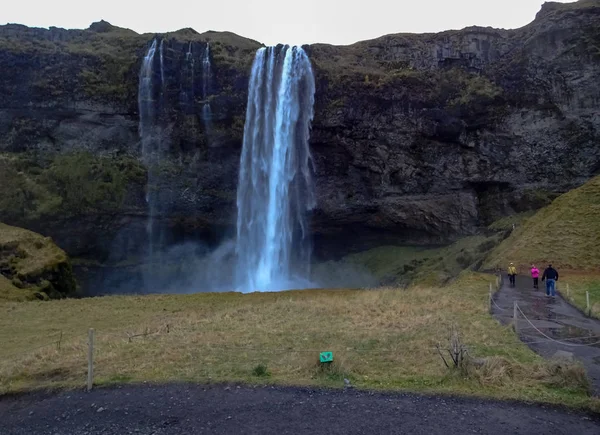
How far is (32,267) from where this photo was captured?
34250 mm

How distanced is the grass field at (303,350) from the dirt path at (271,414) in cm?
52

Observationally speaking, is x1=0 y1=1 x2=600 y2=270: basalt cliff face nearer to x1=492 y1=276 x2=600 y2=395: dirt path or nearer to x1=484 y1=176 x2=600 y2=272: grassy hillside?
x1=484 y1=176 x2=600 y2=272: grassy hillside

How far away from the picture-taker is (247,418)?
326 inches

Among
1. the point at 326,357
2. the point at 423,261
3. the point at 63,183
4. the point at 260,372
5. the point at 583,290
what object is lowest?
the point at 423,261

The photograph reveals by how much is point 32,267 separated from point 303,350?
29.0 meters

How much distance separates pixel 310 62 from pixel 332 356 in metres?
38.5

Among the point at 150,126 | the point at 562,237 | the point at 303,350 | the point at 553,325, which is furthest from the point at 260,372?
the point at 150,126

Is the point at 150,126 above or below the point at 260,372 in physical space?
above

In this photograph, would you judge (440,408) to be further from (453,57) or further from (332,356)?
(453,57)

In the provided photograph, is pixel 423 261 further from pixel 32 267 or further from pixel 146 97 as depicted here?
pixel 32 267

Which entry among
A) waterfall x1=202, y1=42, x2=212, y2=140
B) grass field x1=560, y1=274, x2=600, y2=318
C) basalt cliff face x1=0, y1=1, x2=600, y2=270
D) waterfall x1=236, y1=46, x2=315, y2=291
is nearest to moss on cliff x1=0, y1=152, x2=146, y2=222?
basalt cliff face x1=0, y1=1, x2=600, y2=270

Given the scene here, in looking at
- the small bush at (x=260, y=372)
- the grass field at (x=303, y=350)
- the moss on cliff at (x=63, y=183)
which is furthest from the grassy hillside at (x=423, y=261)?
the small bush at (x=260, y=372)

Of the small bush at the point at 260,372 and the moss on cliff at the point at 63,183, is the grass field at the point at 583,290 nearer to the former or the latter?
the small bush at the point at 260,372

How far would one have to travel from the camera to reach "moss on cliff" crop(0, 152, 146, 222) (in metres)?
43.0
